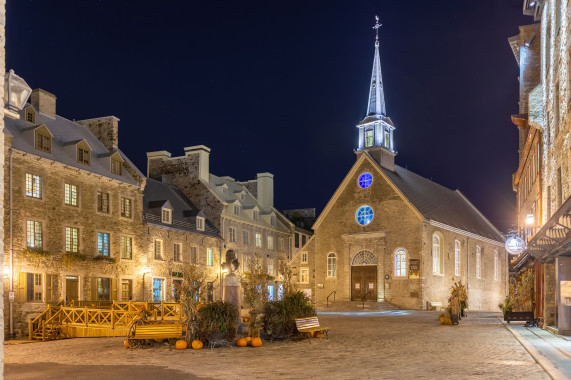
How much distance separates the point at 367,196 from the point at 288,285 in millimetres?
29480

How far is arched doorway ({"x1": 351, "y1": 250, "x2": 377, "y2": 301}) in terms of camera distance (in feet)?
154

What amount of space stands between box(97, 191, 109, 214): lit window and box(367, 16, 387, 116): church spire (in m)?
27.0

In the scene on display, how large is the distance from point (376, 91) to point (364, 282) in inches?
673

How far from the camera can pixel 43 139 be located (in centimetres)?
2911

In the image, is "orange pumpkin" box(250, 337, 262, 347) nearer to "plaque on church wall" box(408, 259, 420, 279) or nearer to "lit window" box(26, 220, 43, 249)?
"lit window" box(26, 220, 43, 249)

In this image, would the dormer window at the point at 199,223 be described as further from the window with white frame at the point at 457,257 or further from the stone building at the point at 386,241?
the window with white frame at the point at 457,257

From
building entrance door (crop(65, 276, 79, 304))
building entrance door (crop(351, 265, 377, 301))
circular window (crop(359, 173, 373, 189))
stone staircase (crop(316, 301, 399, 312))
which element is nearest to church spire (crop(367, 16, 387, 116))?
circular window (crop(359, 173, 373, 189))

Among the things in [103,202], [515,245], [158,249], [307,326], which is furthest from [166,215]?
[307,326]

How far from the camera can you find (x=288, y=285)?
1983 centimetres

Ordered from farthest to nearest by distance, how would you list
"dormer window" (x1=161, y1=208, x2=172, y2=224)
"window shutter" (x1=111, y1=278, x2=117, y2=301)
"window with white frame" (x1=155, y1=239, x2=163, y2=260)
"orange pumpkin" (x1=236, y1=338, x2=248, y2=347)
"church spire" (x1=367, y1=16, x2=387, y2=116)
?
1. "church spire" (x1=367, y1=16, x2=387, y2=116)
2. "dormer window" (x1=161, y1=208, x2=172, y2=224)
3. "window with white frame" (x1=155, y1=239, x2=163, y2=260)
4. "window shutter" (x1=111, y1=278, x2=117, y2=301)
5. "orange pumpkin" (x1=236, y1=338, x2=248, y2=347)

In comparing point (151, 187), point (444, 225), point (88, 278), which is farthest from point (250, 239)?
point (88, 278)

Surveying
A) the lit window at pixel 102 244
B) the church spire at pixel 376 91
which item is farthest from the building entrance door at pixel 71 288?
the church spire at pixel 376 91

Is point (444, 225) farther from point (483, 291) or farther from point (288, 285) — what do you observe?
point (288, 285)

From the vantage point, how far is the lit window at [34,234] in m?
27.6
